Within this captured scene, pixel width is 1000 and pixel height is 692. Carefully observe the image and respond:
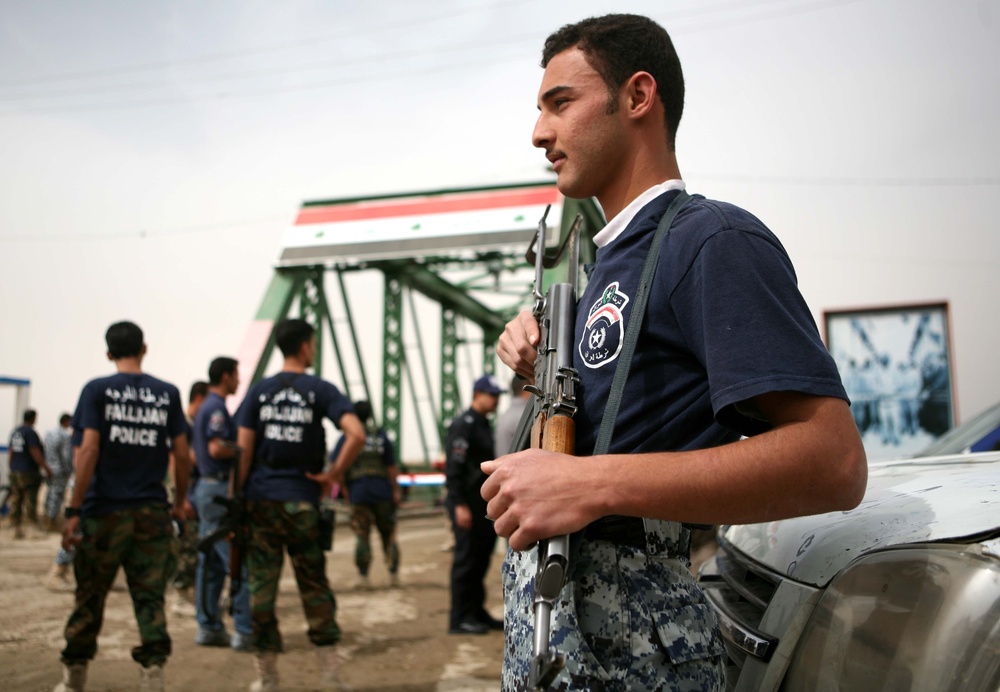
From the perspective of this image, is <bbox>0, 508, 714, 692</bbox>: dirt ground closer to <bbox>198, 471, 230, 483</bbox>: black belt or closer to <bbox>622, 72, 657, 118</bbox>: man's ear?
<bbox>198, 471, 230, 483</bbox>: black belt

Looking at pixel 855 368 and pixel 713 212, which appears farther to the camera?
pixel 855 368

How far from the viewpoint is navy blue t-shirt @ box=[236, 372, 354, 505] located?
4387mm

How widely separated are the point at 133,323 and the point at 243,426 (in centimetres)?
78

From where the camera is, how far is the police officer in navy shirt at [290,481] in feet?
13.7

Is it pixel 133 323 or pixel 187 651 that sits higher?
pixel 133 323

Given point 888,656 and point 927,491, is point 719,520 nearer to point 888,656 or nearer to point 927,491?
point 888,656

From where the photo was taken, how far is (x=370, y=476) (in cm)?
790

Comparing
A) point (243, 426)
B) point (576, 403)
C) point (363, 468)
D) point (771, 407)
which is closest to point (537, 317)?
point (576, 403)

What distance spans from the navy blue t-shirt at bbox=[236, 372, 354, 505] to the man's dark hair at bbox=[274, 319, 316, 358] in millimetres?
144

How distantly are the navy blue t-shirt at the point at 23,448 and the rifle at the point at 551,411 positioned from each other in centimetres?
1164

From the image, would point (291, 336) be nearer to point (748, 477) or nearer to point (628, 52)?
point (628, 52)

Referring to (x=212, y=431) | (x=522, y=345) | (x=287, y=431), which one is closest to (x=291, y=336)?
(x=287, y=431)

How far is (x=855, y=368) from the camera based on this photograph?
754 cm

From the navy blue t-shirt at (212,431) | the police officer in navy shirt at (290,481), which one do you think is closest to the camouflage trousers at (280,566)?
the police officer in navy shirt at (290,481)
